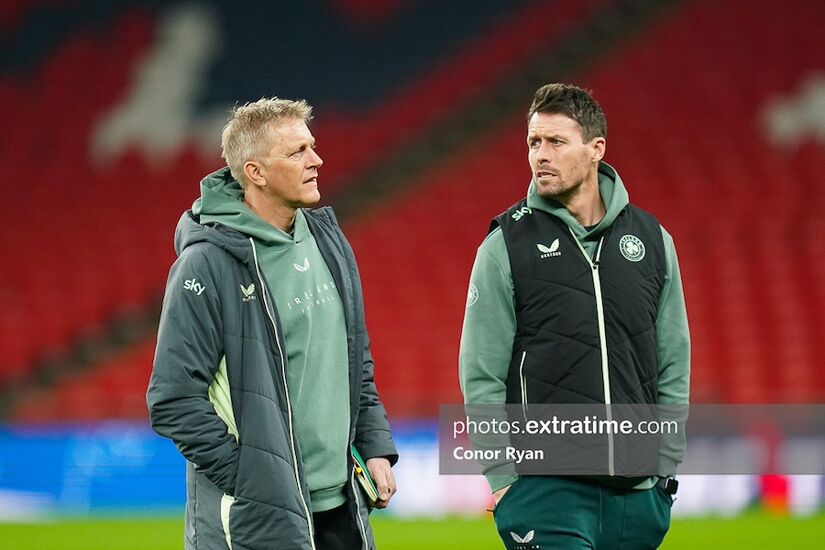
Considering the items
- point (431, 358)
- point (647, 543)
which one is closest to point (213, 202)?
point (647, 543)

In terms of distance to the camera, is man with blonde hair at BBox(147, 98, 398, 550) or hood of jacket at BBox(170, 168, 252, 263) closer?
man with blonde hair at BBox(147, 98, 398, 550)

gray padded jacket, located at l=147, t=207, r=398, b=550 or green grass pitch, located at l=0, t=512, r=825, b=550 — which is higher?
green grass pitch, located at l=0, t=512, r=825, b=550

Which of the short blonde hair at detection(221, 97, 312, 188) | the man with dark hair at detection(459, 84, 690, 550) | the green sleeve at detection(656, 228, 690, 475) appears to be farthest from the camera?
the green sleeve at detection(656, 228, 690, 475)

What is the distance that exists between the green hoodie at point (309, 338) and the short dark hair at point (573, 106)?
0.88 metres

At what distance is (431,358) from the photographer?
40.1 ft

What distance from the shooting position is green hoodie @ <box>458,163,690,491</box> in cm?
388

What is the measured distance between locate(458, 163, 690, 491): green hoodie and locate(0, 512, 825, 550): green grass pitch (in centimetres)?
408

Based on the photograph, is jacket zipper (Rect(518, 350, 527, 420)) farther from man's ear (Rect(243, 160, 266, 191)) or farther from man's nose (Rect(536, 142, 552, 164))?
man's ear (Rect(243, 160, 266, 191))

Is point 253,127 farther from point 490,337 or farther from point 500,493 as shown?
point 500,493

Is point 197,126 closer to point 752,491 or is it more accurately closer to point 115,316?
point 115,316

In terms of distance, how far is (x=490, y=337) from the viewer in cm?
388

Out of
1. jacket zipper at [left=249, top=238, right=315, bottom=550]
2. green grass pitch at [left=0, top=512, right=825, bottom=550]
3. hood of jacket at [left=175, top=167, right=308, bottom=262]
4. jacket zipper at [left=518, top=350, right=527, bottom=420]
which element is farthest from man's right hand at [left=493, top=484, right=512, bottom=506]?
green grass pitch at [left=0, top=512, right=825, bottom=550]

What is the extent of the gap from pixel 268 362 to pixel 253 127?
0.68m

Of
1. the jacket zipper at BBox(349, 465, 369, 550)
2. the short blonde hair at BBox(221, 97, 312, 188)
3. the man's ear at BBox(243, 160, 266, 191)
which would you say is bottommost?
the jacket zipper at BBox(349, 465, 369, 550)
